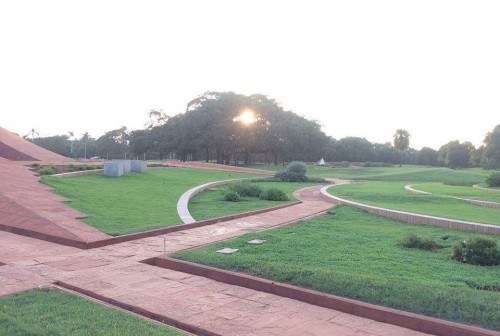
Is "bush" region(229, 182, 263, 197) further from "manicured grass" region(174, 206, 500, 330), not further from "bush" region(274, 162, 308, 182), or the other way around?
"bush" region(274, 162, 308, 182)

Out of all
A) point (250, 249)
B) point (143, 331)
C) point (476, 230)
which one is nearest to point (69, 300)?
point (143, 331)

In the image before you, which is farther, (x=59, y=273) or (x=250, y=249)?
(x=250, y=249)

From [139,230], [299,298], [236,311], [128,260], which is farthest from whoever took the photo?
[139,230]

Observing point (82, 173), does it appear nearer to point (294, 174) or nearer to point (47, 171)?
point (47, 171)

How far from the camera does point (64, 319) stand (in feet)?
12.0

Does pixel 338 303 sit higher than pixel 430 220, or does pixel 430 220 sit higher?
pixel 430 220

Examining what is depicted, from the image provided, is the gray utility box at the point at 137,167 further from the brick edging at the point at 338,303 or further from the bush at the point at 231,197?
the brick edging at the point at 338,303

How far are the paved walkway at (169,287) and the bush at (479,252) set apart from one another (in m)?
2.42

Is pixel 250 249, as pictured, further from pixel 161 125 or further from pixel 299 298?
pixel 161 125

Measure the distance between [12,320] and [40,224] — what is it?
460 cm

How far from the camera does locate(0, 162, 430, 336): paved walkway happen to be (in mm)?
3812

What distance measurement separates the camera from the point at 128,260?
5941 millimetres

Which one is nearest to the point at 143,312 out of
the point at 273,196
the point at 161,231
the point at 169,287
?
the point at 169,287

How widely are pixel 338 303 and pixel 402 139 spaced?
75376mm
